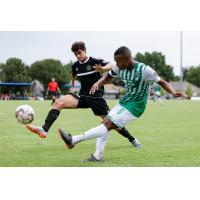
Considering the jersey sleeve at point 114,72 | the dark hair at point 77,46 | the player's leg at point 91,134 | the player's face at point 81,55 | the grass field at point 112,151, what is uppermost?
the dark hair at point 77,46

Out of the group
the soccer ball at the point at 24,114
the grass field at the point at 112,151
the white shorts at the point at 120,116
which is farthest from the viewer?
the soccer ball at the point at 24,114

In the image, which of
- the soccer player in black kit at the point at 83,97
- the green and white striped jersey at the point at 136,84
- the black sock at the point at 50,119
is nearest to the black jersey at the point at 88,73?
the soccer player in black kit at the point at 83,97

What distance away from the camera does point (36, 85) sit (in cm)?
10781

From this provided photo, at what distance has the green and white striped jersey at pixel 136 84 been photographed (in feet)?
24.6

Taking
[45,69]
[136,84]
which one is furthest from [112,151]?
[45,69]

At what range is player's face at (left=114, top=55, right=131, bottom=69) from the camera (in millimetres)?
7418

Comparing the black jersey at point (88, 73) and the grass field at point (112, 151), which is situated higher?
the black jersey at point (88, 73)

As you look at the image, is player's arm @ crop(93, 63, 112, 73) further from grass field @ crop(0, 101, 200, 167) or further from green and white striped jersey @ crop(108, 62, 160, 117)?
grass field @ crop(0, 101, 200, 167)

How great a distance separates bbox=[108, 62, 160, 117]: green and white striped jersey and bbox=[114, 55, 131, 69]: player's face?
0.41 ft

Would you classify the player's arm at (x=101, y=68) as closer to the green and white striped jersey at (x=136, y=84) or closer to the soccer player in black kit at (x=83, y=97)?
the soccer player in black kit at (x=83, y=97)

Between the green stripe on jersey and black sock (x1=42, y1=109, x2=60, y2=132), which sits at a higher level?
the green stripe on jersey

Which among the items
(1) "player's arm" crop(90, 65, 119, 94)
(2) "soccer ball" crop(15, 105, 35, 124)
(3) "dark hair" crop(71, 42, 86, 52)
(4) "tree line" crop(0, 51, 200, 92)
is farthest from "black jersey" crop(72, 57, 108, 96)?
(4) "tree line" crop(0, 51, 200, 92)

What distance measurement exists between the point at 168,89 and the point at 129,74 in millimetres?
667

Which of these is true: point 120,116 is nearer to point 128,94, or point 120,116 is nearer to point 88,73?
point 128,94
